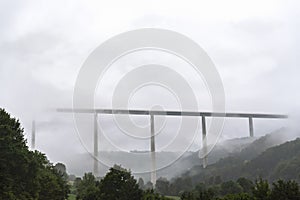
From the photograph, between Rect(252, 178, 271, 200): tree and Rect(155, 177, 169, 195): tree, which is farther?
Rect(155, 177, 169, 195): tree

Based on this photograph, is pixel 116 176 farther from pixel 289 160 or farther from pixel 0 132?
pixel 289 160

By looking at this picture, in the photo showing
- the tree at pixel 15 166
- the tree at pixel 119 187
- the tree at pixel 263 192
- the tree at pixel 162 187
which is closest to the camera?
the tree at pixel 263 192

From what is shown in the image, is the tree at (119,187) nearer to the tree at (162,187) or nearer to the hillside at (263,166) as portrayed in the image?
the hillside at (263,166)

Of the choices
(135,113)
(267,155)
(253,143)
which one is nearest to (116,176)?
(135,113)

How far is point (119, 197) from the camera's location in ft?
220

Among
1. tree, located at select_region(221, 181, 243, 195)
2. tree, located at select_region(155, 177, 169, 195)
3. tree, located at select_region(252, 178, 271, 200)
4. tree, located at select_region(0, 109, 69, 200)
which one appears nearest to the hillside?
tree, located at select_region(155, 177, 169, 195)

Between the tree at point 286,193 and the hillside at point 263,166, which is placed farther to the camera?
the hillside at point 263,166

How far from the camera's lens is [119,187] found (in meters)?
68.1

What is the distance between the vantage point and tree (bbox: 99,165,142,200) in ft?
219

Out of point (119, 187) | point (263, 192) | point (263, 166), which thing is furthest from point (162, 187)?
point (263, 192)

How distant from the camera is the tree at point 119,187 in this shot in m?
66.8

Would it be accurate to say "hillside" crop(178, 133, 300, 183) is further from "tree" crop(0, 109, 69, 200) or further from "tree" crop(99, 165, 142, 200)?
"tree" crop(0, 109, 69, 200)

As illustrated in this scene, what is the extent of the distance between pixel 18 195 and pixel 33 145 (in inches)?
3846

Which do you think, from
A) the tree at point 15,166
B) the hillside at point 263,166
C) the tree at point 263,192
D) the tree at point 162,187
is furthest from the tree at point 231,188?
the tree at point 263,192
